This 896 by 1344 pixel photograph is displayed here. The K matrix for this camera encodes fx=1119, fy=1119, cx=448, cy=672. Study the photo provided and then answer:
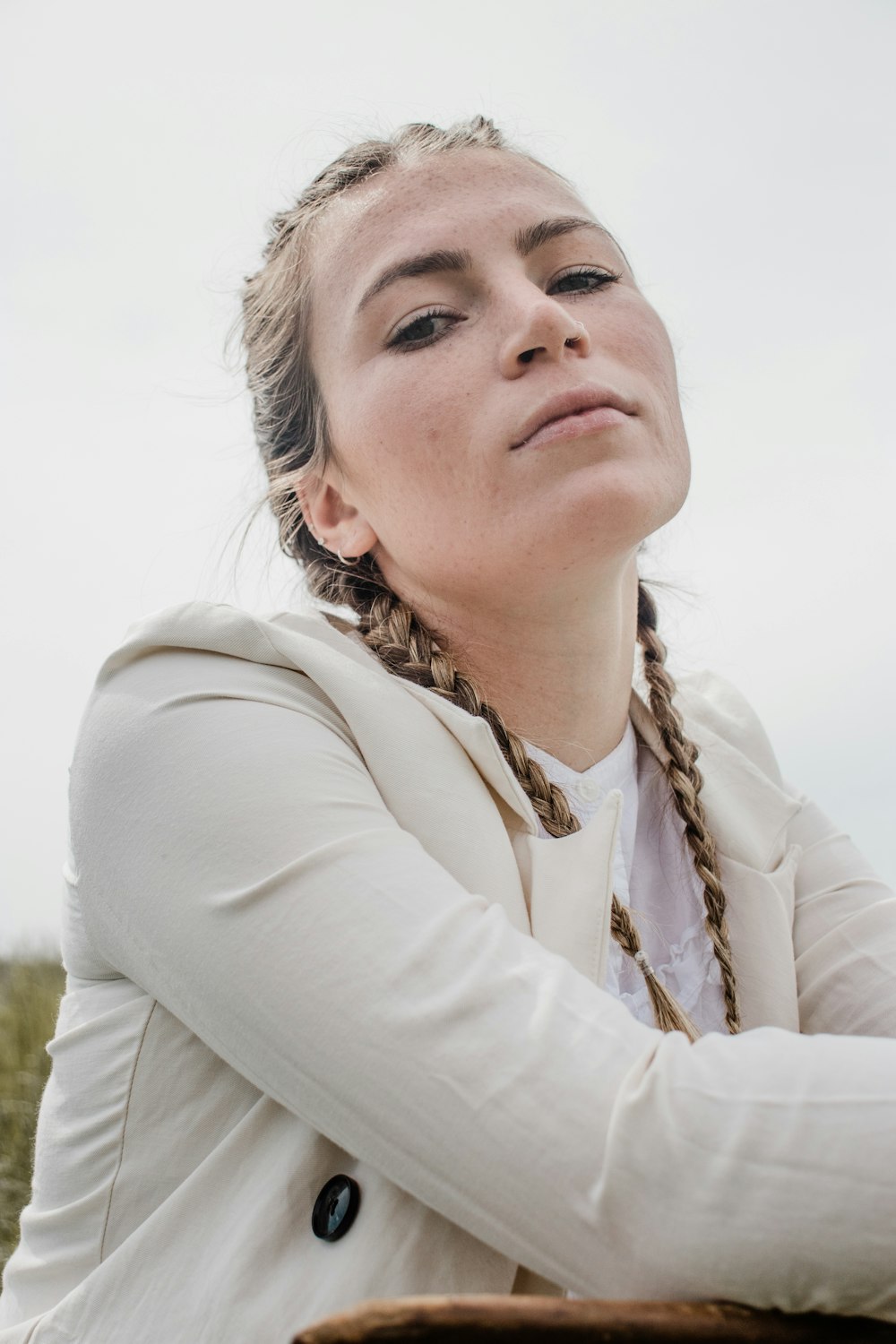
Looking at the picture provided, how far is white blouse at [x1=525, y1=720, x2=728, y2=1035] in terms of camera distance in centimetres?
219

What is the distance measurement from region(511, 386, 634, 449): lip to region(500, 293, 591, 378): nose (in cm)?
11

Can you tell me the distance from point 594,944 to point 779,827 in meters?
0.92

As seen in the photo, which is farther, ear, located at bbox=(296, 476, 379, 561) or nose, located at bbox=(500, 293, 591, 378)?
ear, located at bbox=(296, 476, 379, 561)

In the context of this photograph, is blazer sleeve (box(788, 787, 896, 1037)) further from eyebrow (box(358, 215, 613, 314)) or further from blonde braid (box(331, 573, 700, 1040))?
eyebrow (box(358, 215, 613, 314))

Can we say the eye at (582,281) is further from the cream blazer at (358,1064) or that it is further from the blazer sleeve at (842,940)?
the blazer sleeve at (842,940)

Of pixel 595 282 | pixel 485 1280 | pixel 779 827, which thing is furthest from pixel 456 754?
pixel 595 282

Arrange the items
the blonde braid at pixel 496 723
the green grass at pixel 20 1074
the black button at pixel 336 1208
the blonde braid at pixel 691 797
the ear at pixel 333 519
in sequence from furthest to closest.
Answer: the green grass at pixel 20 1074 < the ear at pixel 333 519 < the blonde braid at pixel 691 797 < the blonde braid at pixel 496 723 < the black button at pixel 336 1208

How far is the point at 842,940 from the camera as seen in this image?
2352 millimetres

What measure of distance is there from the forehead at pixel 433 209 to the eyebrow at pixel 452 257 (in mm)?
21

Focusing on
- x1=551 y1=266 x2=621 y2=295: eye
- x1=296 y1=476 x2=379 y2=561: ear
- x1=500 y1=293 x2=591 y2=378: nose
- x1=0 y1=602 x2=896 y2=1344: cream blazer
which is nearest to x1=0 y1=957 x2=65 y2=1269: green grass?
x1=0 y1=602 x2=896 y2=1344: cream blazer

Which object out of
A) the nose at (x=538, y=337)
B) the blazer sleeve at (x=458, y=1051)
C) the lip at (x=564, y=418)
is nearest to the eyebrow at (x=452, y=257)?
the nose at (x=538, y=337)

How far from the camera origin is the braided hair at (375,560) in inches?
84.4

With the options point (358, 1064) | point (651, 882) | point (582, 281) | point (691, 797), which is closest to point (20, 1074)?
point (651, 882)

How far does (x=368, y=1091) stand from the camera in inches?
50.6
